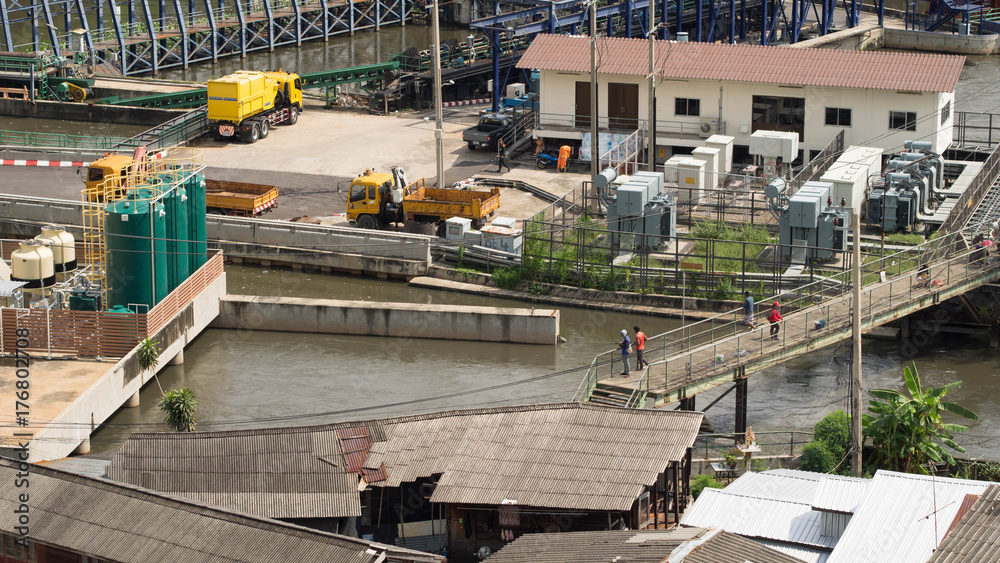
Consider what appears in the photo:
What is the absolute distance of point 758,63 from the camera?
2445 inches

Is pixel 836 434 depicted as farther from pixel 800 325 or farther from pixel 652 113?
pixel 652 113

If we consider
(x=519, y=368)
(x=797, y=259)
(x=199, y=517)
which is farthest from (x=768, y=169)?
(x=199, y=517)

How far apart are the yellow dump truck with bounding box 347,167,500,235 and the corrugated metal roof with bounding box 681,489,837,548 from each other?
23.9 metres

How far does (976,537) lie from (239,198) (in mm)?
34702


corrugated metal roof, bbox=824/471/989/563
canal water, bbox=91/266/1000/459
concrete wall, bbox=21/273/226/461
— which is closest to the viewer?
corrugated metal roof, bbox=824/471/989/563

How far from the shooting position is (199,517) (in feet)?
98.8

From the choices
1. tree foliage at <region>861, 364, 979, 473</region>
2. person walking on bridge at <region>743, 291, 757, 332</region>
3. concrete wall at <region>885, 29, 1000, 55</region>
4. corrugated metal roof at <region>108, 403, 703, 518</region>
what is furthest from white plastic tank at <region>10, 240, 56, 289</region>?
concrete wall at <region>885, 29, 1000, 55</region>

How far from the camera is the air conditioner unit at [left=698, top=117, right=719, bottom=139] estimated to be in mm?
62000

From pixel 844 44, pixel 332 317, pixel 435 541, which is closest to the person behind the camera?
pixel 435 541

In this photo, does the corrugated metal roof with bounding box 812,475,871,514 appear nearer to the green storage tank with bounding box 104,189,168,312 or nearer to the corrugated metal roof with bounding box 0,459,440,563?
the corrugated metal roof with bounding box 0,459,440,563

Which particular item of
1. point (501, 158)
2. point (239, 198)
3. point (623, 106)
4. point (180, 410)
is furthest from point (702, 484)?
point (623, 106)

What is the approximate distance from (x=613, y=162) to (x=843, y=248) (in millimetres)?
13237

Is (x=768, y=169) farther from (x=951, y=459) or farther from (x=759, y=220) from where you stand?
(x=951, y=459)

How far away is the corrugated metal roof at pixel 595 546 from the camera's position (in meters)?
27.8
